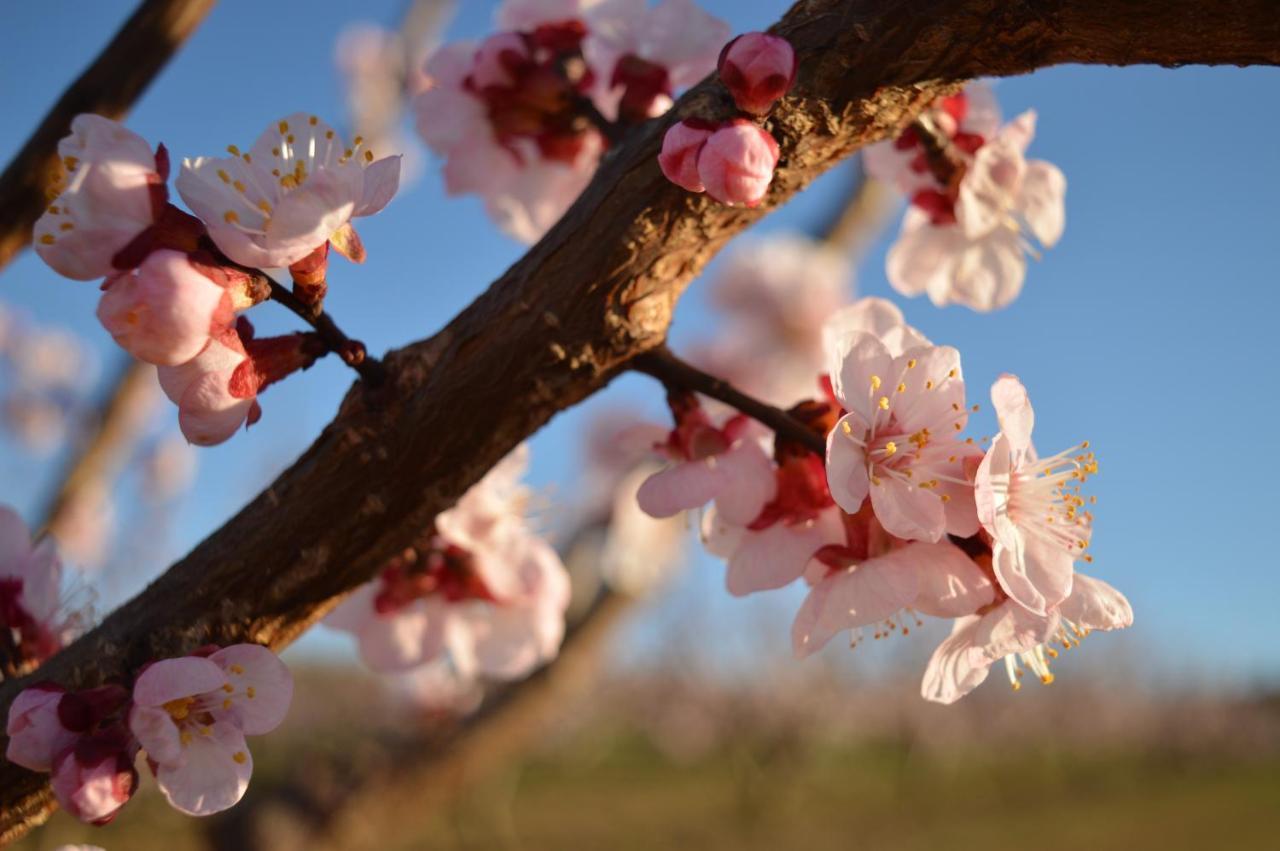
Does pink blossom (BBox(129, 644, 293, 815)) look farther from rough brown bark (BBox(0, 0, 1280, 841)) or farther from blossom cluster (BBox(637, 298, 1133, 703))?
blossom cluster (BBox(637, 298, 1133, 703))

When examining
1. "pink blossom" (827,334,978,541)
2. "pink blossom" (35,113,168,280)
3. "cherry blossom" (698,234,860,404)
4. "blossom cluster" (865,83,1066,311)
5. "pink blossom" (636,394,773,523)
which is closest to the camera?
"pink blossom" (35,113,168,280)

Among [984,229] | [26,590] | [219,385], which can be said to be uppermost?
[984,229]

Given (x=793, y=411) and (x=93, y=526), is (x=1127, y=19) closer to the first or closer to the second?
(x=793, y=411)

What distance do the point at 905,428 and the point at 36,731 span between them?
621mm

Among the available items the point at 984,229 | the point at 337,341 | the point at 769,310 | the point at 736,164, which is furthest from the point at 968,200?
the point at 769,310

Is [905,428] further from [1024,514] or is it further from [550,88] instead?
[550,88]

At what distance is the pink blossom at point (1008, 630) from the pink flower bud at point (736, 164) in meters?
0.34

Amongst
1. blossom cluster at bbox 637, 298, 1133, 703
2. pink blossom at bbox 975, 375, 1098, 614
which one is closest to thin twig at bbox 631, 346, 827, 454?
blossom cluster at bbox 637, 298, 1133, 703

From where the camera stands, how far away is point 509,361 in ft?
2.08

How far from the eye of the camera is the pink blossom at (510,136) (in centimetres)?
101

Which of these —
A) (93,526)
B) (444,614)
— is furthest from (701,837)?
(444,614)

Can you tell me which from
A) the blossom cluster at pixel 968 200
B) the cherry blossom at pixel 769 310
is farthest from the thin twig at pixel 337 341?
the cherry blossom at pixel 769 310

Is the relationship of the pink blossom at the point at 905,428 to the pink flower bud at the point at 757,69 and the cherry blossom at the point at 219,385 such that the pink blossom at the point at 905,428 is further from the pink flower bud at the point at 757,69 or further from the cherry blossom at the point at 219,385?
the cherry blossom at the point at 219,385

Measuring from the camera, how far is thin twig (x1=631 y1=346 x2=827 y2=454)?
732mm
